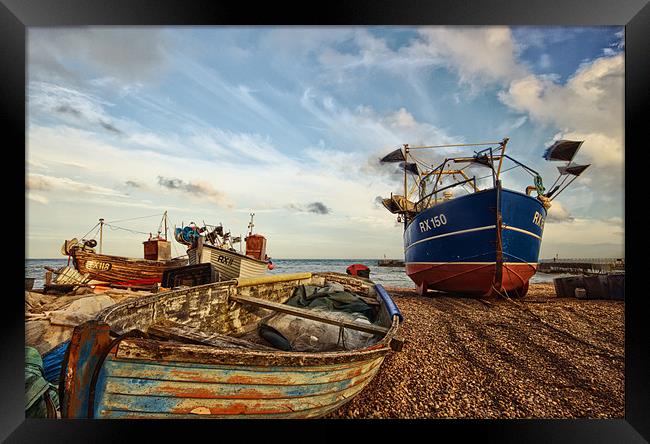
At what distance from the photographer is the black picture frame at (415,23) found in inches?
106

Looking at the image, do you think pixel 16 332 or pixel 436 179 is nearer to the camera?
pixel 16 332

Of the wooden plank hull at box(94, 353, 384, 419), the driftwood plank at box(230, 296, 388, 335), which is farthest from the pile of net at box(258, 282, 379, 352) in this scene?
the wooden plank hull at box(94, 353, 384, 419)

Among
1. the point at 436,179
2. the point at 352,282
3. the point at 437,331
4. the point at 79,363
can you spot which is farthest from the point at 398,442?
the point at 436,179

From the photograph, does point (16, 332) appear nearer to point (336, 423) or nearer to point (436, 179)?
point (336, 423)

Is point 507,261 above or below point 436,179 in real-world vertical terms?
below

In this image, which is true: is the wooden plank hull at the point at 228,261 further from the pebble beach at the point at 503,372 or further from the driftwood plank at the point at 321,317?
the pebble beach at the point at 503,372

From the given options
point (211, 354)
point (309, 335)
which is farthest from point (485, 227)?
point (211, 354)

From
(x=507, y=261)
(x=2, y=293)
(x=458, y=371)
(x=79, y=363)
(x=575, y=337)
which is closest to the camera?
(x=79, y=363)

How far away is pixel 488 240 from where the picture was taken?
5.28 metres

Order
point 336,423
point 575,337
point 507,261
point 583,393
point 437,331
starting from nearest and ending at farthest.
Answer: point 336,423
point 583,393
point 575,337
point 437,331
point 507,261

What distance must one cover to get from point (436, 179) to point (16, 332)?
6.29 m

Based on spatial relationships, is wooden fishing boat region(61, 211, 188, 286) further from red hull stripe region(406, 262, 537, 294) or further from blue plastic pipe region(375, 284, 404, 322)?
red hull stripe region(406, 262, 537, 294)

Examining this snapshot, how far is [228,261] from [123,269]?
2.87 metres

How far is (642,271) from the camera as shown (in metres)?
2.80
